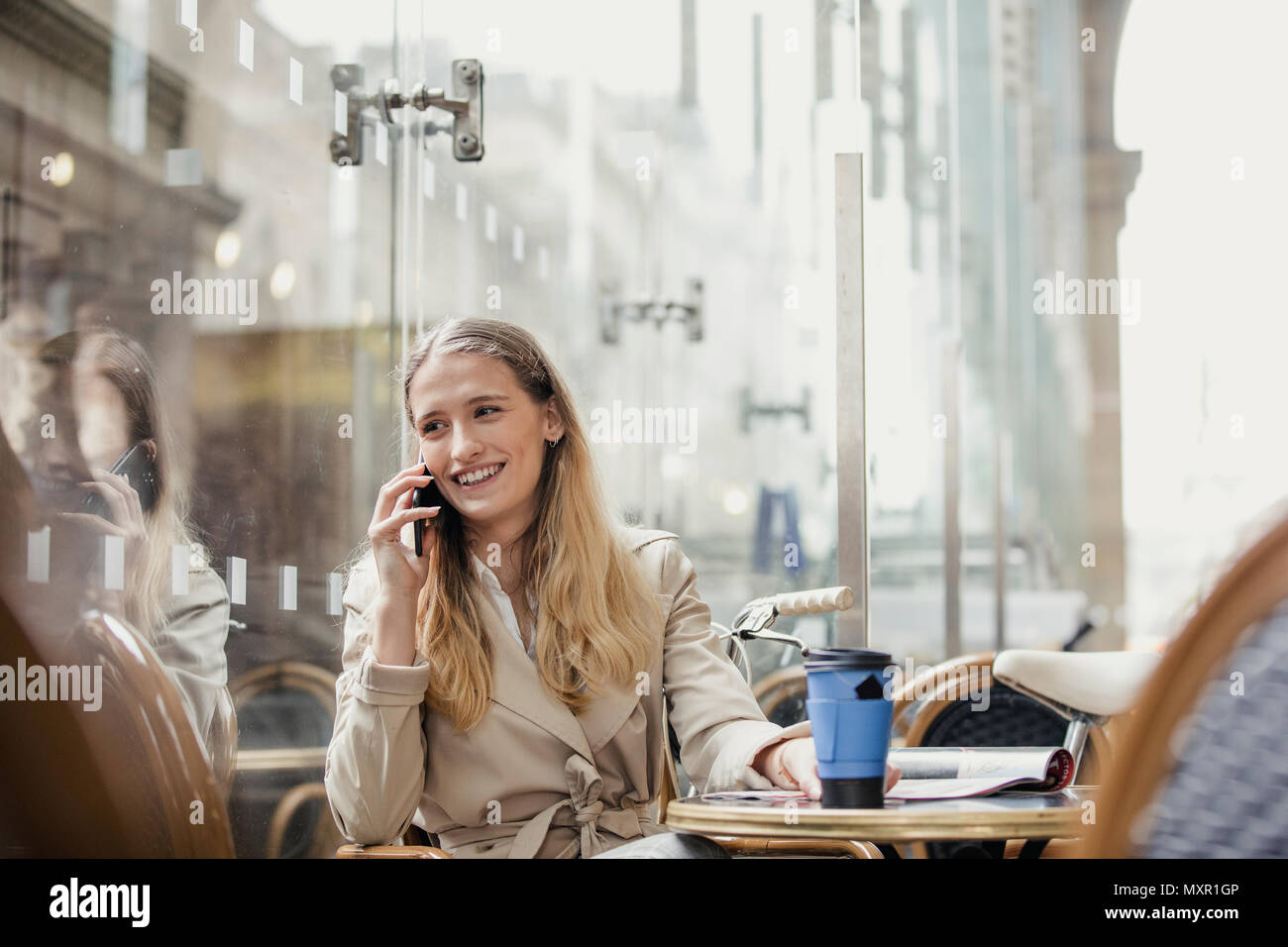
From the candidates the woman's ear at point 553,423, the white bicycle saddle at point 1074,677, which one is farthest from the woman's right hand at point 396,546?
the white bicycle saddle at point 1074,677

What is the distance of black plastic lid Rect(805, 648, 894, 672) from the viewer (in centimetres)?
115

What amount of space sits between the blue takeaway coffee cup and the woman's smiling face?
653 millimetres

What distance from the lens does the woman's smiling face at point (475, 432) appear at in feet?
5.45

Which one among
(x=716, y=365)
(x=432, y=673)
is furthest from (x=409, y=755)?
(x=716, y=365)

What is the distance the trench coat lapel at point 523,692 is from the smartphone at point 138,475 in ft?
2.91

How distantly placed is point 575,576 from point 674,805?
0.49 m

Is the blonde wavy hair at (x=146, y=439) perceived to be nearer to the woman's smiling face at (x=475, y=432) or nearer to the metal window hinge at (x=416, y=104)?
the metal window hinge at (x=416, y=104)

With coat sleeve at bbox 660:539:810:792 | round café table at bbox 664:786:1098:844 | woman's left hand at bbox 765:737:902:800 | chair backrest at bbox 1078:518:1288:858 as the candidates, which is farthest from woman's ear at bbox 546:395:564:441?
chair backrest at bbox 1078:518:1288:858

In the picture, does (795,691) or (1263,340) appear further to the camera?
(1263,340)

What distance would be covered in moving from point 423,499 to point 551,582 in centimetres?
23

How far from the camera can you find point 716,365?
3.81 meters

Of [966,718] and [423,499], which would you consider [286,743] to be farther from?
[966,718]

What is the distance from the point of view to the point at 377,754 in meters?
1.47
